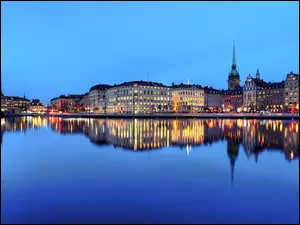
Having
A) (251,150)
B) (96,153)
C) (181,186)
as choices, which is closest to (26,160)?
(96,153)

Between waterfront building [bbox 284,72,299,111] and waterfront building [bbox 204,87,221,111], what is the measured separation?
51.0m

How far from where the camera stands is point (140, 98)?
5792 inches

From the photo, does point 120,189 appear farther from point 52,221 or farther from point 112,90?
point 112,90

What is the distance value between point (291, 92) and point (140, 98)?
223ft

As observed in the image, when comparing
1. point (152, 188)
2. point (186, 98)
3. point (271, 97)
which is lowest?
point (152, 188)

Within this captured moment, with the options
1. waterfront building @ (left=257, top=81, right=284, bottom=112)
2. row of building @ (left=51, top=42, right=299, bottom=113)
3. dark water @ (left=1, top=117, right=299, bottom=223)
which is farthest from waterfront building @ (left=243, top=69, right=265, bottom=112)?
dark water @ (left=1, top=117, right=299, bottom=223)

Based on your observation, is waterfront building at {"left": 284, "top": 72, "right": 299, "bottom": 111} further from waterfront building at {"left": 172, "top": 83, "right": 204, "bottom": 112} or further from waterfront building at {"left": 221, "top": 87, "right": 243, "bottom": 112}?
waterfront building at {"left": 172, "top": 83, "right": 204, "bottom": 112}

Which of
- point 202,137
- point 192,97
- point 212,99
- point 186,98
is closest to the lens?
point 202,137

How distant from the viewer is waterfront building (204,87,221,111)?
177 metres

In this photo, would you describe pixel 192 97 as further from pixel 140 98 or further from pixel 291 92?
Answer: pixel 291 92

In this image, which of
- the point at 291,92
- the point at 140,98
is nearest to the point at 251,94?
the point at 291,92

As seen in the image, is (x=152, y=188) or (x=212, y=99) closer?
(x=152, y=188)

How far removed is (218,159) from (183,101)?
14358 centimetres

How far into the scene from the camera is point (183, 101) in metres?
163
